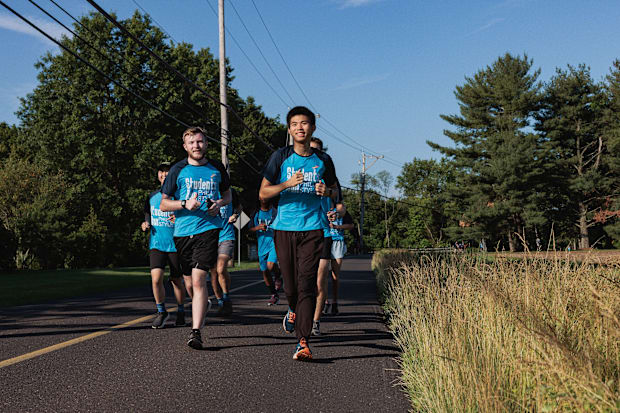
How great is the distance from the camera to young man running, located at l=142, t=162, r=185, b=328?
281 inches

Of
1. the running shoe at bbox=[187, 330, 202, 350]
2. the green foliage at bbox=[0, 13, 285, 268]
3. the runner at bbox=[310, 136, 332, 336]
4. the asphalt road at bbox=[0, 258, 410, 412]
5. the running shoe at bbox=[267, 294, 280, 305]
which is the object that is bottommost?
the asphalt road at bbox=[0, 258, 410, 412]

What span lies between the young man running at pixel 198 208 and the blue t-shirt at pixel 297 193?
842 mm

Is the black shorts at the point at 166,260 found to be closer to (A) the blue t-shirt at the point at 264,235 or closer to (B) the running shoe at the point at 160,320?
(B) the running shoe at the point at 160,320

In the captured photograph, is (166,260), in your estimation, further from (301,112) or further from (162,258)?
(301,112)

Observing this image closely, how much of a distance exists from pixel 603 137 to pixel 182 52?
4013 cm

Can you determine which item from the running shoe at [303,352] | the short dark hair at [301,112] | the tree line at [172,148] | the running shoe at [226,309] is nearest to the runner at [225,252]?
the running shoe at [226,309]

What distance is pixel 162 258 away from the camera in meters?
7.28

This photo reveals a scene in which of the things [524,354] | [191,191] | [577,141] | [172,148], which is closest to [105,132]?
[172,148]

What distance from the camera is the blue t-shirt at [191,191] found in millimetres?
5934

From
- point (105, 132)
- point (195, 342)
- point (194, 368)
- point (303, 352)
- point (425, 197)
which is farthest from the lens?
point (425, 197)

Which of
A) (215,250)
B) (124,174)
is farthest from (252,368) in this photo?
(124,174)

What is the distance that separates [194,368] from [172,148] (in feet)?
119

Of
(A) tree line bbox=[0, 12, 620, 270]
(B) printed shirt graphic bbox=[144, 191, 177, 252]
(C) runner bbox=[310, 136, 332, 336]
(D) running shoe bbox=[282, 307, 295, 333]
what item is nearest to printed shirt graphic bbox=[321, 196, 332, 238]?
(C) runner bbox=[310, 136, 332, 336]

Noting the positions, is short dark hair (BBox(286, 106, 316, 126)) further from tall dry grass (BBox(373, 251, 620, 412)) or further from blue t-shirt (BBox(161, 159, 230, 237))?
tall dry grass (BBox(373, 251, 620, 412))
